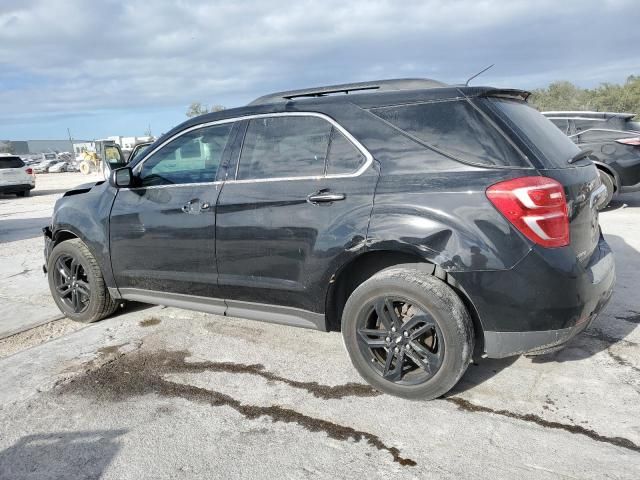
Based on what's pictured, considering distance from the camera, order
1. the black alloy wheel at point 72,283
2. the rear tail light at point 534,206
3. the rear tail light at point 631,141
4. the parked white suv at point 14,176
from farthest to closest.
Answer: the parked white suv at point 14,176 < the rear tail light at point 631,141 < the black alloy wheel at point 72,283 < the rear tail light at point 534,206

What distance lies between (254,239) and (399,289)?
107cm

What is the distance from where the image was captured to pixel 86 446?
277 cm

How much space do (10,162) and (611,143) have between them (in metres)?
19.8

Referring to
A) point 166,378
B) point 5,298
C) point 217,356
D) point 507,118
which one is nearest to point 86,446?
point 166,378

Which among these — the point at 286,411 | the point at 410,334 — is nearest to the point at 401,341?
the point at 410,334

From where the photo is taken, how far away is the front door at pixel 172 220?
149 inches

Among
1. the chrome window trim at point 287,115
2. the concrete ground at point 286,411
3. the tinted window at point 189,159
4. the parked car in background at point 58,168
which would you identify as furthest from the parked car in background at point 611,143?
the parked car in background at point 58,168

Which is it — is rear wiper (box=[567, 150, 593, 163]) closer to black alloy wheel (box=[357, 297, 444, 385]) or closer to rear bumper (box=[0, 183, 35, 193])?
black alloy wheel (box=[357, 297, 444, 385])

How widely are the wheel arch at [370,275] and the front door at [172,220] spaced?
0.95m

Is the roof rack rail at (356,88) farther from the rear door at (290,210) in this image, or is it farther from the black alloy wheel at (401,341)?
the black alloy wheel at (401,341)

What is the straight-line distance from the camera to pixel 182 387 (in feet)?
11.2

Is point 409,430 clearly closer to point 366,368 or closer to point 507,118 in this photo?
point 366,368

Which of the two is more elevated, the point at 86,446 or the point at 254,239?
the point at 254,239

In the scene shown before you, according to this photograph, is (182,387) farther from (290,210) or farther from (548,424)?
(548,424)
